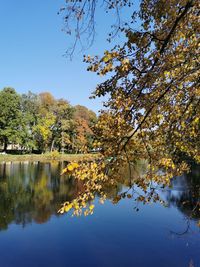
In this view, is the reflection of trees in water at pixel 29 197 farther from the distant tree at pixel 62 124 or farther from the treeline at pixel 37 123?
the distant tree at pixel 62 124

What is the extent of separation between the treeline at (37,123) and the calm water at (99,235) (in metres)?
37.0

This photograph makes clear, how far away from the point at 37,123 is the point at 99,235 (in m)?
54.6

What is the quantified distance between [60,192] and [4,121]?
126 feet

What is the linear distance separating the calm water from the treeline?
37.0 metres

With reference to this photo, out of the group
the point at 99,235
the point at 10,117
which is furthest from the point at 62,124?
the point at 99,235

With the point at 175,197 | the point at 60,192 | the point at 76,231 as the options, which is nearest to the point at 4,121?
the point at 60,192

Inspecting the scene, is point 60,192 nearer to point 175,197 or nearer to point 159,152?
point 175,197

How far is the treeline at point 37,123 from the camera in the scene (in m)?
62.3

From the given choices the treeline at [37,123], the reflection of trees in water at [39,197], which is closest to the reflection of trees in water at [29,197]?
the reflection of trees in water at [39,197]

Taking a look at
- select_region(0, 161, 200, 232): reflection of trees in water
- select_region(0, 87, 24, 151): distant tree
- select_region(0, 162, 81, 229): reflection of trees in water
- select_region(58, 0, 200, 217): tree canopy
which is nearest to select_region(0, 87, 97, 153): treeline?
select_region(0, 87, 24, 151): distant tree

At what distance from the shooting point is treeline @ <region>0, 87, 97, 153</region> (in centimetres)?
6228

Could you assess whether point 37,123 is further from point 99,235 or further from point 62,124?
point 99,235

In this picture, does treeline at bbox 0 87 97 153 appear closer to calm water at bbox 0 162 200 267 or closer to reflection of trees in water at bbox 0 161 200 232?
reflection of trees in water at bbox 0 161 200 232

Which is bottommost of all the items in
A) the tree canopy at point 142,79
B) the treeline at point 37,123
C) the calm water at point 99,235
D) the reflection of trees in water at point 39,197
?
the calm water at point 99,235
